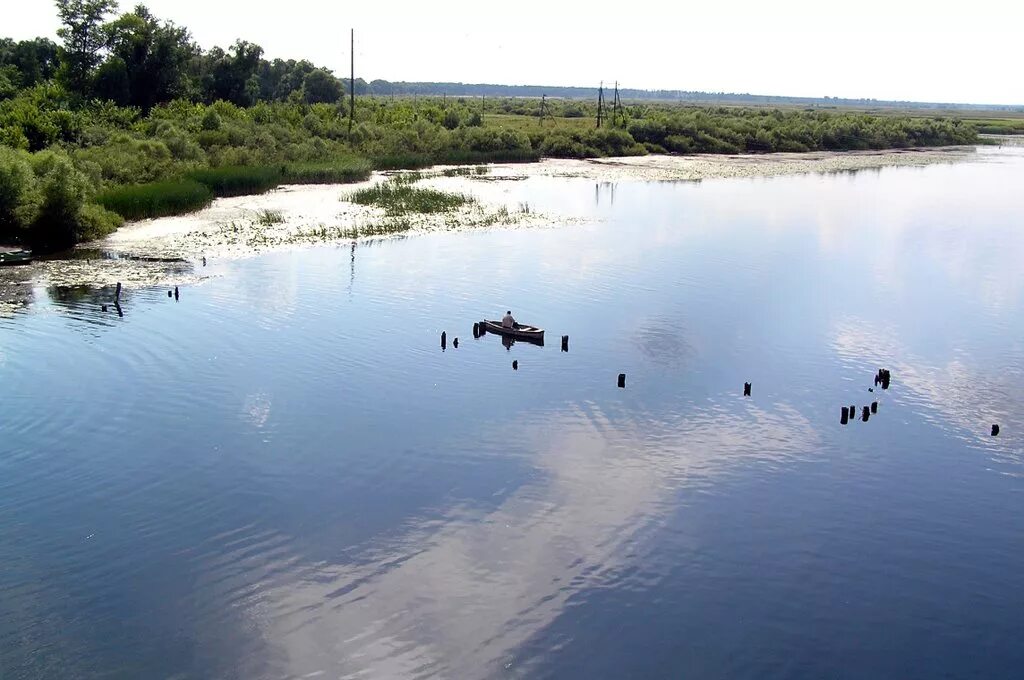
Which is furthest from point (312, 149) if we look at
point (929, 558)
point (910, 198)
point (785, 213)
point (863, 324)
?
point (929, 558)

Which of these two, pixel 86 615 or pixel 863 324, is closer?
pixel 86 615

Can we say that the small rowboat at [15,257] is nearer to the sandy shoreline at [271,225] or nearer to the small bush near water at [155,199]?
the sandy shoreline at [271,225]

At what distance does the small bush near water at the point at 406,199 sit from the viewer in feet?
201

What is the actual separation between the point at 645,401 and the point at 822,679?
41.5 ft

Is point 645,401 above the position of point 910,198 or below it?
below

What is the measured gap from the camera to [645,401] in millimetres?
27797

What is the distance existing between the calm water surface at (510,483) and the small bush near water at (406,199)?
780 inches

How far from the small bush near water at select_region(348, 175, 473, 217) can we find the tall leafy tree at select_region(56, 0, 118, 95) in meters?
44.9

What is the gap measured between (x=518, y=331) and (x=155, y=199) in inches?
1239

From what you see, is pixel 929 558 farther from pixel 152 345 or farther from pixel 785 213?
pixel 785 213

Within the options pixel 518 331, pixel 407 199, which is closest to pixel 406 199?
pixel 407 199

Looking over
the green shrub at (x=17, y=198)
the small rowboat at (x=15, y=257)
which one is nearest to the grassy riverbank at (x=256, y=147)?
the green shrub at (x=17, y=198)

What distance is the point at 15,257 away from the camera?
1730 inches

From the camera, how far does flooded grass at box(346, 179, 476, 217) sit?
61312mm
